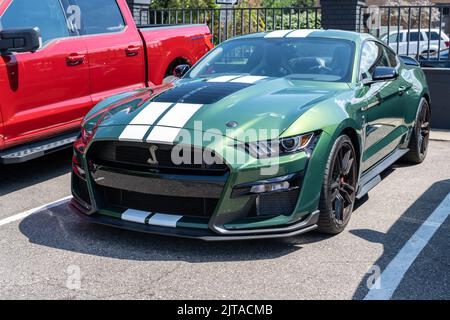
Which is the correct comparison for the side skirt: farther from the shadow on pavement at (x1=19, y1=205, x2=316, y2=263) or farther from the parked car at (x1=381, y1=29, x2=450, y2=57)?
the parked car at (x1=381, y1=29, x2=450, y2=57)

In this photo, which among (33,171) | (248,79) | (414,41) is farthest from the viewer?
(414,41)

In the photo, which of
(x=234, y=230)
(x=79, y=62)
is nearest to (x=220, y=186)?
(x=234, y=230)

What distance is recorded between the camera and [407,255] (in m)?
4.15

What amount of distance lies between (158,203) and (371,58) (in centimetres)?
273

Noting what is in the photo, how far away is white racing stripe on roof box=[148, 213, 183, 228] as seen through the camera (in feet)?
13.3

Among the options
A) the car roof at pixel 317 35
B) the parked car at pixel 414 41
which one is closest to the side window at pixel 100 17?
the car roof at pixel 317 35

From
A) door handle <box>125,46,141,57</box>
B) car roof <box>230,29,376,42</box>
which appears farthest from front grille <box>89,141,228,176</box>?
door handle <box>125,46,141,57</box>

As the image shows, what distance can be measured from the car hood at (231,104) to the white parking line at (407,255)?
1.15 m

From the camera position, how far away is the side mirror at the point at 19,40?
17.4 ft

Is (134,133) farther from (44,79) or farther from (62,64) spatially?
(62,64)

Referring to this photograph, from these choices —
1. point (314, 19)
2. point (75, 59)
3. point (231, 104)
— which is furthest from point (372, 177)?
point (314, 19)

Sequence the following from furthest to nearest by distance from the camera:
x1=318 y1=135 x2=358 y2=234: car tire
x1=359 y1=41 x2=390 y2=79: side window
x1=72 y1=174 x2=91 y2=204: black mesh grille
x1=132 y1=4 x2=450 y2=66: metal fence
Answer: x1=132 y1=4 x2=450 y2=66: metal fence, x1=359 y1=41 x2=390 y2=79: side window, x1=72 y1=174 x2=91 y2=204: black mesh grille, x1=318 y1=135 x2=358 y2=234: car tire

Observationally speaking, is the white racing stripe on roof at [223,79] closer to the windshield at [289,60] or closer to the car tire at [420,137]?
the windshield at [289,60]
